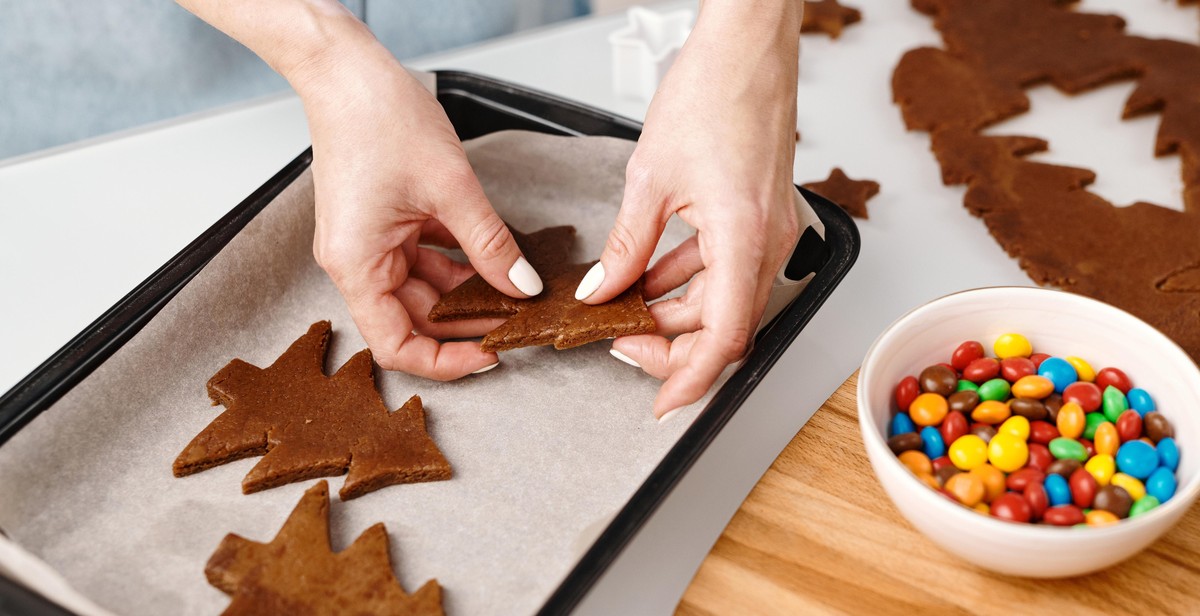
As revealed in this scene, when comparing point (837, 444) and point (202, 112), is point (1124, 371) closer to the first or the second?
point (837, 444)

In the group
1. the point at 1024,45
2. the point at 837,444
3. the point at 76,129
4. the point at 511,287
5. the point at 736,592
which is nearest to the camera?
the point at 736,592

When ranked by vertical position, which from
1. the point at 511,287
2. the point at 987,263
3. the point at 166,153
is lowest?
the point at 987,263

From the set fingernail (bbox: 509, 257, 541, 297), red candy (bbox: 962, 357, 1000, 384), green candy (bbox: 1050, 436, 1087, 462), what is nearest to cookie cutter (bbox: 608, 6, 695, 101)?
fingernail (bbox: 509, 257, 541, 297)

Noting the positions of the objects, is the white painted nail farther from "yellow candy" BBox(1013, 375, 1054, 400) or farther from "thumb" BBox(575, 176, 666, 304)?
"yellow candy" BBox(1013, 375, 1054, 400)

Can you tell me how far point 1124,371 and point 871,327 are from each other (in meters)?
0.37

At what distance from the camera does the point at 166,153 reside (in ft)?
5.00

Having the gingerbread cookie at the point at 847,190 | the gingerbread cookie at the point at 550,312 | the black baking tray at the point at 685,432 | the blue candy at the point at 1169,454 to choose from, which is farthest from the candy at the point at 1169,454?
the gingerbread cookie at the point at 847,190

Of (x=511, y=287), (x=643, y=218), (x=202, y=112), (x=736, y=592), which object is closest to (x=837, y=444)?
(x=736, y=592)

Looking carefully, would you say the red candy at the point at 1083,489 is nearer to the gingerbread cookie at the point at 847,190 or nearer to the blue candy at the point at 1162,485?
the blue candy at the point at 1162,485

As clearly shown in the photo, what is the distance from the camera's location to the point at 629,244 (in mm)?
1040

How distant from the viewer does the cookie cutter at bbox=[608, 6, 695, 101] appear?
1602 millimetres

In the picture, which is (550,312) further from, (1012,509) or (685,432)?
(1012,509)

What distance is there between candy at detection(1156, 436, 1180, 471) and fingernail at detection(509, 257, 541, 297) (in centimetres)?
69

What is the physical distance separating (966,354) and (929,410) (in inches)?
3.7
